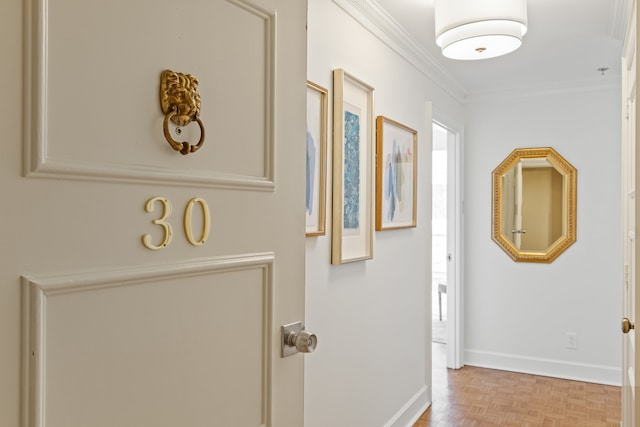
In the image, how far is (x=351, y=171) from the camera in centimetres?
226

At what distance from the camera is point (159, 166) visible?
0.81 m

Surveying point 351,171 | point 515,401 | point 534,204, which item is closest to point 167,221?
point 351,171

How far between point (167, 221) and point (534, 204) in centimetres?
374

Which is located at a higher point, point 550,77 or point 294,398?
point 550,77

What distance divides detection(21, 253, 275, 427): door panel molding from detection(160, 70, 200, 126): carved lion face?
0.83ft

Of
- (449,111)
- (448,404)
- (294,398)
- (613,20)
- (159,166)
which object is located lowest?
(448,404)

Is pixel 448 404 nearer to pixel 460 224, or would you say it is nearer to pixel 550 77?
pixel 460 224

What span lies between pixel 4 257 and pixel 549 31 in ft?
9.72

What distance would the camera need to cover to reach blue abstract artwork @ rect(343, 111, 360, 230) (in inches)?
87.0

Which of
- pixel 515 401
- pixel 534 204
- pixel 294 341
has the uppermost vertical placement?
pixel 534 204

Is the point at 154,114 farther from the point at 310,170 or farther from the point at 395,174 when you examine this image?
the point at 395,174

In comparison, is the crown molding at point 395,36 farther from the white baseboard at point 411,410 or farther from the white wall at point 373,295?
the white baseboard at point 411,410

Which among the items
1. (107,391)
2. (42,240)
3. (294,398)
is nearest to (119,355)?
(107,391)

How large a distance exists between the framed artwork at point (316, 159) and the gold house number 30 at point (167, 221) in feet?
3.40
